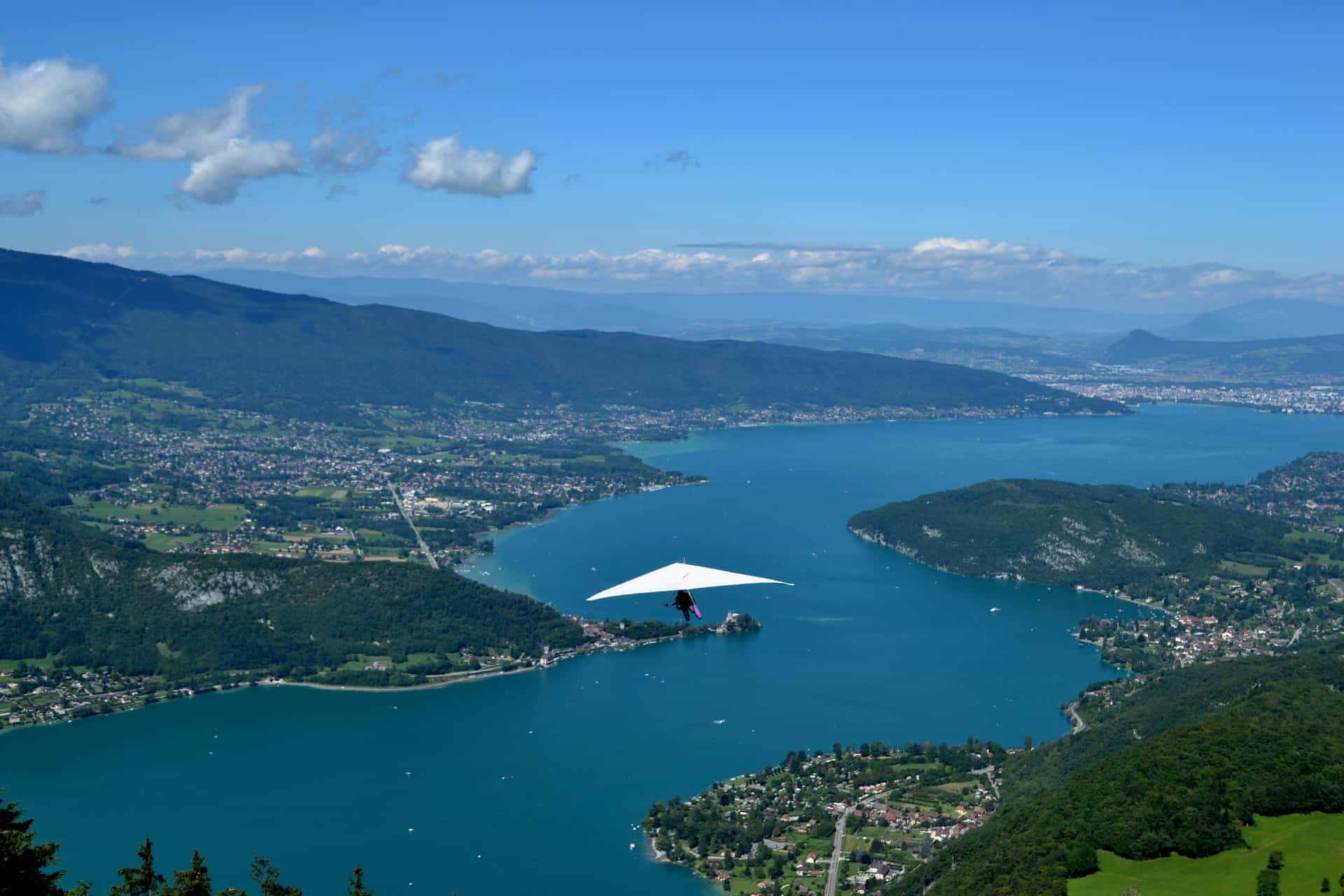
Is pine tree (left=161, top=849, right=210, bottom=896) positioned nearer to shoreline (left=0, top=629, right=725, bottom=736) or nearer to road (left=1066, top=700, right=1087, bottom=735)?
road (left=1066, top=700, right=1087, bottom=735)

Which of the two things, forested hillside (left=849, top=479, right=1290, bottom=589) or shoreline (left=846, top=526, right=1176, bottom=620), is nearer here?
shoreline (left=846, top=526, right=1176, bottom=620)

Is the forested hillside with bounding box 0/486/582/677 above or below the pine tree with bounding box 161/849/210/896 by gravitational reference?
→ below

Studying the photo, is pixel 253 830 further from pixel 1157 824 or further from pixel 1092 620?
pixel 1092 620

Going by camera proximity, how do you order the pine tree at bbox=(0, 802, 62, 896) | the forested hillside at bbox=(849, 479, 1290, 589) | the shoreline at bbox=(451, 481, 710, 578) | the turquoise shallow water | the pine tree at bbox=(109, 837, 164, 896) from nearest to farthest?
the pine tree at bbox=(0, 802, 62, 896)
the pine tree at bbox=(109, 837, 164, 896)
the turquoise shallow water
the shoreline at bbox=(451, 481, 710, 578)
the forested hillside at bbox=(849, 479, 1290, 589)

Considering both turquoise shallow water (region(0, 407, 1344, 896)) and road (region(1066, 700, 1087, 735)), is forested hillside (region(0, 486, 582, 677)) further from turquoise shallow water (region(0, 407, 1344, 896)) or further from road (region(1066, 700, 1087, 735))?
road (region(1066, 700, 1087, 735))

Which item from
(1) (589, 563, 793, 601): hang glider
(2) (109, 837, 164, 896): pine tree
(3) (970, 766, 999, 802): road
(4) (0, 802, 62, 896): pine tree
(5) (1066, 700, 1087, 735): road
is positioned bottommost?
(3) (970, 766, 999, 802): road

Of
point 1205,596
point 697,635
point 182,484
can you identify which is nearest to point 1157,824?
point 697,635

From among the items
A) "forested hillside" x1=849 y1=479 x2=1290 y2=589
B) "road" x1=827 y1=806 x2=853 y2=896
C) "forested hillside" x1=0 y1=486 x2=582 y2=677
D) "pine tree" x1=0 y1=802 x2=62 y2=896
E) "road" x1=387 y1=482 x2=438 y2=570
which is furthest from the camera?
"road" x1=387 y1=482 x2=438 y2=570

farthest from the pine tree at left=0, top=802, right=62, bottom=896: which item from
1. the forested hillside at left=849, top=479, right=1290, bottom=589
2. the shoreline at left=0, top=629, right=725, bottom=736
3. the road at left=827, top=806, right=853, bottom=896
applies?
the forested hillside at left=849, top=479, right=1290, bottom=589
